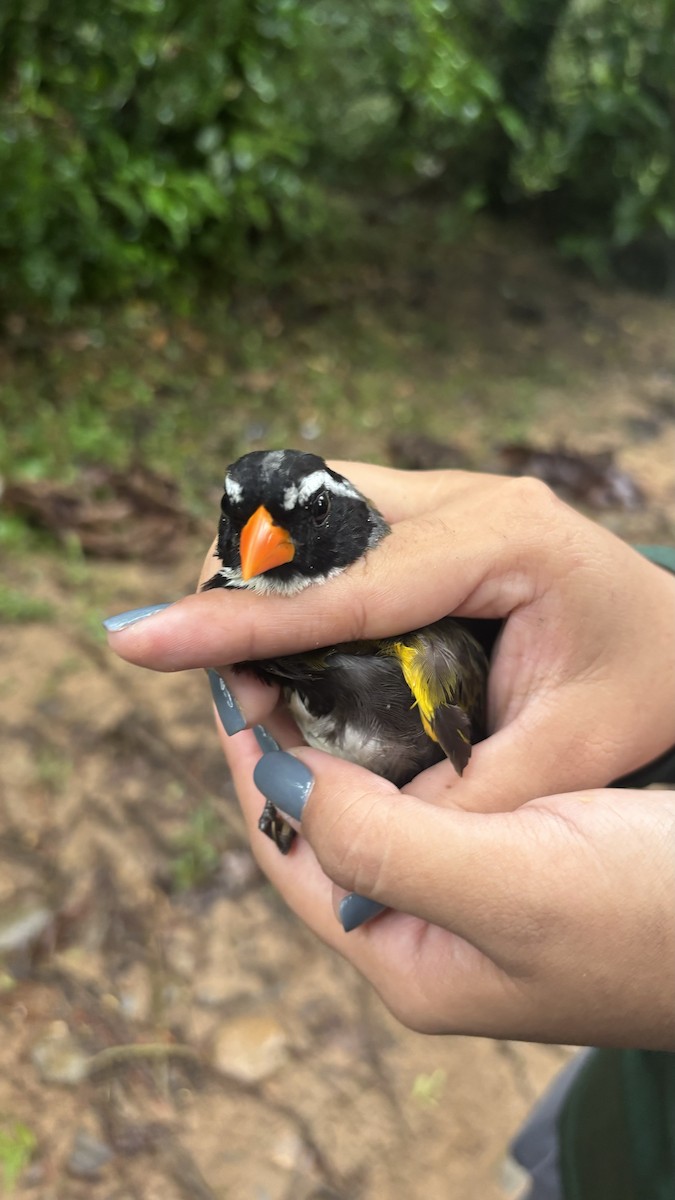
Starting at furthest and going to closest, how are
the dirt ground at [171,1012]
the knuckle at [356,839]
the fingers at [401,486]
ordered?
the dirt ground at [171,1012]
the fingers at [401,486]
the knuckle at [356,839]

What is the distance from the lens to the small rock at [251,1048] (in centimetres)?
295

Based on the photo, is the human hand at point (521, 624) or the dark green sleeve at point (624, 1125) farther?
the human hand at point (521, 624)

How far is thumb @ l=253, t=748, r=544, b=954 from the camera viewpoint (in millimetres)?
1647

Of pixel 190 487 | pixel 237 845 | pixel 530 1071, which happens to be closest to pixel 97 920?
pixel 237 845

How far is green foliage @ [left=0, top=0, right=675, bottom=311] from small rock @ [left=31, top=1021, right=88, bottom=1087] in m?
4.18

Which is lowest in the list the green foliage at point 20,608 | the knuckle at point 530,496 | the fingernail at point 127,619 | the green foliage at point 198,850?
the green foliage at point 20,608

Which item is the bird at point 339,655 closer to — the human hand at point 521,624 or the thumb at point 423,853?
the human hand at point 521,624

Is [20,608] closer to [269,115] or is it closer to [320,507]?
[320,507]

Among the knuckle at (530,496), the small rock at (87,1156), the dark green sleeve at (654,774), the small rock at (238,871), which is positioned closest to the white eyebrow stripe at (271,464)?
the knuckle at (530,496)

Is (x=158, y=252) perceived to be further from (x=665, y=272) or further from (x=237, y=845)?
(x=665, y=272)

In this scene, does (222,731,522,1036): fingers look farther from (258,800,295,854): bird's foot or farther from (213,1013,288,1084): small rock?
(213,1013,288,1084): small rock

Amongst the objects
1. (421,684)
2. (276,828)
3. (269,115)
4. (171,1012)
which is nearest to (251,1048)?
(171,1012)

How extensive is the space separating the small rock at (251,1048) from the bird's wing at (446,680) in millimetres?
1398

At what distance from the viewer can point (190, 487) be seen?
5.29 meters
